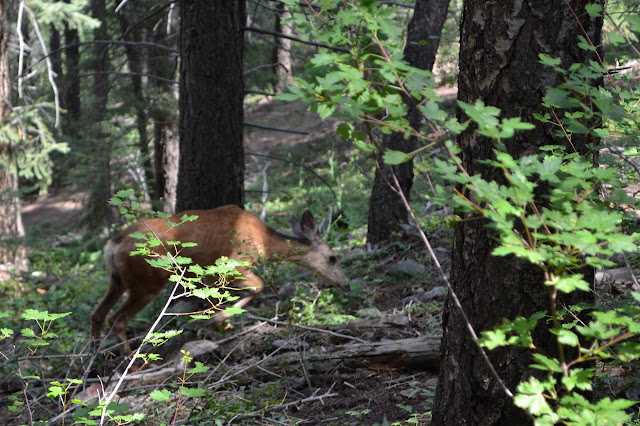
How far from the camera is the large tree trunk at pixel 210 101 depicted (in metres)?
7.60

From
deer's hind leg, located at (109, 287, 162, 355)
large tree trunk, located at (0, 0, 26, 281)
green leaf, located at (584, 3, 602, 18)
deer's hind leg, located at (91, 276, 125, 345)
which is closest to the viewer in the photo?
green leaf, located at (584, 3, 602, 18)

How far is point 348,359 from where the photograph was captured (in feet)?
17.0

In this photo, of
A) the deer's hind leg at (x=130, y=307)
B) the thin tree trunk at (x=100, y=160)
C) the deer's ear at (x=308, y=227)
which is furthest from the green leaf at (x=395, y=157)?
the thin tree trunk at (x=100, y=160)

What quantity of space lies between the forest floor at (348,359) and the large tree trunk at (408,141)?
3.10 ft

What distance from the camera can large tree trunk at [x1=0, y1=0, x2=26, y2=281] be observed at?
12.1m

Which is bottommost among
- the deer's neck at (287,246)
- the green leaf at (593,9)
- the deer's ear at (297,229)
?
the deer's neck at (287,246)

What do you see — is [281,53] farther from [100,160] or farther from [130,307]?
[130,307]

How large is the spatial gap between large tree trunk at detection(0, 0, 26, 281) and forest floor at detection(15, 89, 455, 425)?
6.00 m

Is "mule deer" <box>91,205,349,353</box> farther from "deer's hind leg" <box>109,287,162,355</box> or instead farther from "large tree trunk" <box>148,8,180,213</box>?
"large tree trunk" <box>148,8,180,213</box>

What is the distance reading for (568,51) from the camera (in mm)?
2939

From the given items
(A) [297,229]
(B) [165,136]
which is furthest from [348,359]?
(B) [165,136]

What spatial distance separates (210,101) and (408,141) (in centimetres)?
338

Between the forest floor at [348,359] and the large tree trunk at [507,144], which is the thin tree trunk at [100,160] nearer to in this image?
the forest floor at [348,359]

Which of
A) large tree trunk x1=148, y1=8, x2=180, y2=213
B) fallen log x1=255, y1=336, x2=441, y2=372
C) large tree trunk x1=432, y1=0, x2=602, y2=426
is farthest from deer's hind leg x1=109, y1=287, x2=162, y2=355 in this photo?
large tree trunk x1=148, y1=8, x2=180, y2=213
